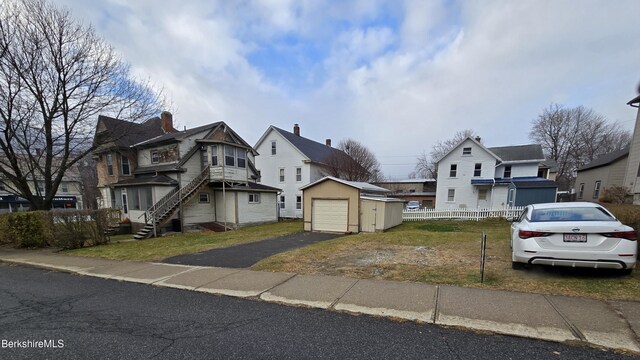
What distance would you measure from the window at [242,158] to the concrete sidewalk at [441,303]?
14.0 meters

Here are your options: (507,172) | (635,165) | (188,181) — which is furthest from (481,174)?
(188,181)

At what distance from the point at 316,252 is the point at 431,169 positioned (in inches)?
1644

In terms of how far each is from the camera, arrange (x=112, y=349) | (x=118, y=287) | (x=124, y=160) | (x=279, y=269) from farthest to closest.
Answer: (x=124, y=160) → (x=279, y=269) → (x=118, y=287) → (x=112, y=349)

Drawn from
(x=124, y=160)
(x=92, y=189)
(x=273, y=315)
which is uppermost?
(x=124, y=160)

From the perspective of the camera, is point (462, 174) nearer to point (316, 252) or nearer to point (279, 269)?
point (316, 252)

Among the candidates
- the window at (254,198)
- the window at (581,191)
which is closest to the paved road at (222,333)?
the window at (254,198)

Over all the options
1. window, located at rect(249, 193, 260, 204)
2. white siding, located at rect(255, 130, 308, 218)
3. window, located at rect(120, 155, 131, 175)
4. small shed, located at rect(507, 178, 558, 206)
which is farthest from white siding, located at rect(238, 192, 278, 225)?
small shed, located at rect(507, 178, 558, 206)

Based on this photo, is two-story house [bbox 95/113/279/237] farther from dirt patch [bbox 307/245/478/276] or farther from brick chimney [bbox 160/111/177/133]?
dirt patch [bbox 307/245/478/276]

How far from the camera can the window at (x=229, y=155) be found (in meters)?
18.5

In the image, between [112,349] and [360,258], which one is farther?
[360,258]

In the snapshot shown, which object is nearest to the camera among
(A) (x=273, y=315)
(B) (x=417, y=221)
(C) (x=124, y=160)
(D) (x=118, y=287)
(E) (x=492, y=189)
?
(A) (x=273, y=315)

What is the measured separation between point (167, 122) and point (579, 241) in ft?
89.2

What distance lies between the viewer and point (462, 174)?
2352cm

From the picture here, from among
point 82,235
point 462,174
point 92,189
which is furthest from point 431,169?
point 92,189
